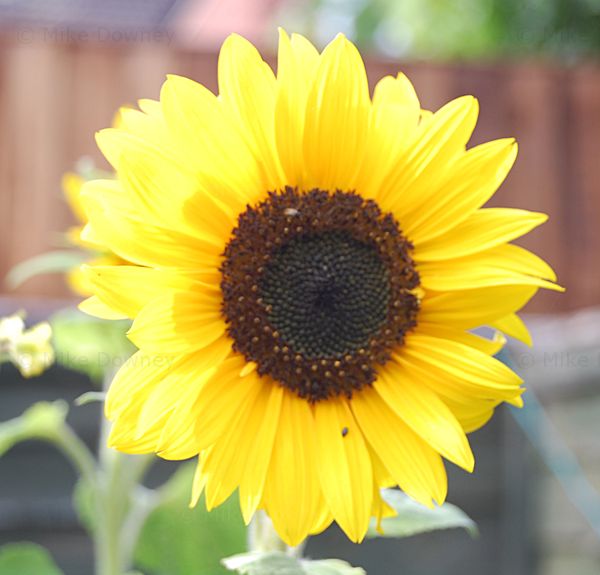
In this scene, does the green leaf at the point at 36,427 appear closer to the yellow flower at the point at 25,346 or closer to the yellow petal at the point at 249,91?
the yellow flower at the point at 25,346

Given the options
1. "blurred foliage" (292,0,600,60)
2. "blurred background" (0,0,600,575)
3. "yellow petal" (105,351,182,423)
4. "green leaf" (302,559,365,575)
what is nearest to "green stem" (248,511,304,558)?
"green leaf" (302,559,365,575)

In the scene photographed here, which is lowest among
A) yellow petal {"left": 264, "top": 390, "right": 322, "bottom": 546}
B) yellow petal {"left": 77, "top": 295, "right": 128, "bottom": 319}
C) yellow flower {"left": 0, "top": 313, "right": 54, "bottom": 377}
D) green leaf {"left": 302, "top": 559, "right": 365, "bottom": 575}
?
green leaf {"left": 302, "top": 559, "right": 365, "bottom": 575}

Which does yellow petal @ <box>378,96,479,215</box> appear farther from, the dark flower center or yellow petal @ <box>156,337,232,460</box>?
yellow petal @ <box>156,337,232,460</box>

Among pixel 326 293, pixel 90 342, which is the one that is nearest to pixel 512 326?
pixel 326 293

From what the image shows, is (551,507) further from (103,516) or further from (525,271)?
(525,271)

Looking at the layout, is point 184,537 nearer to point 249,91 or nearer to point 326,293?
point 326,293

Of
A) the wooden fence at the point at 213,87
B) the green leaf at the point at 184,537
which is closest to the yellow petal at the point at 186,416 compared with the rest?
the green leaf at the point at 184,537
